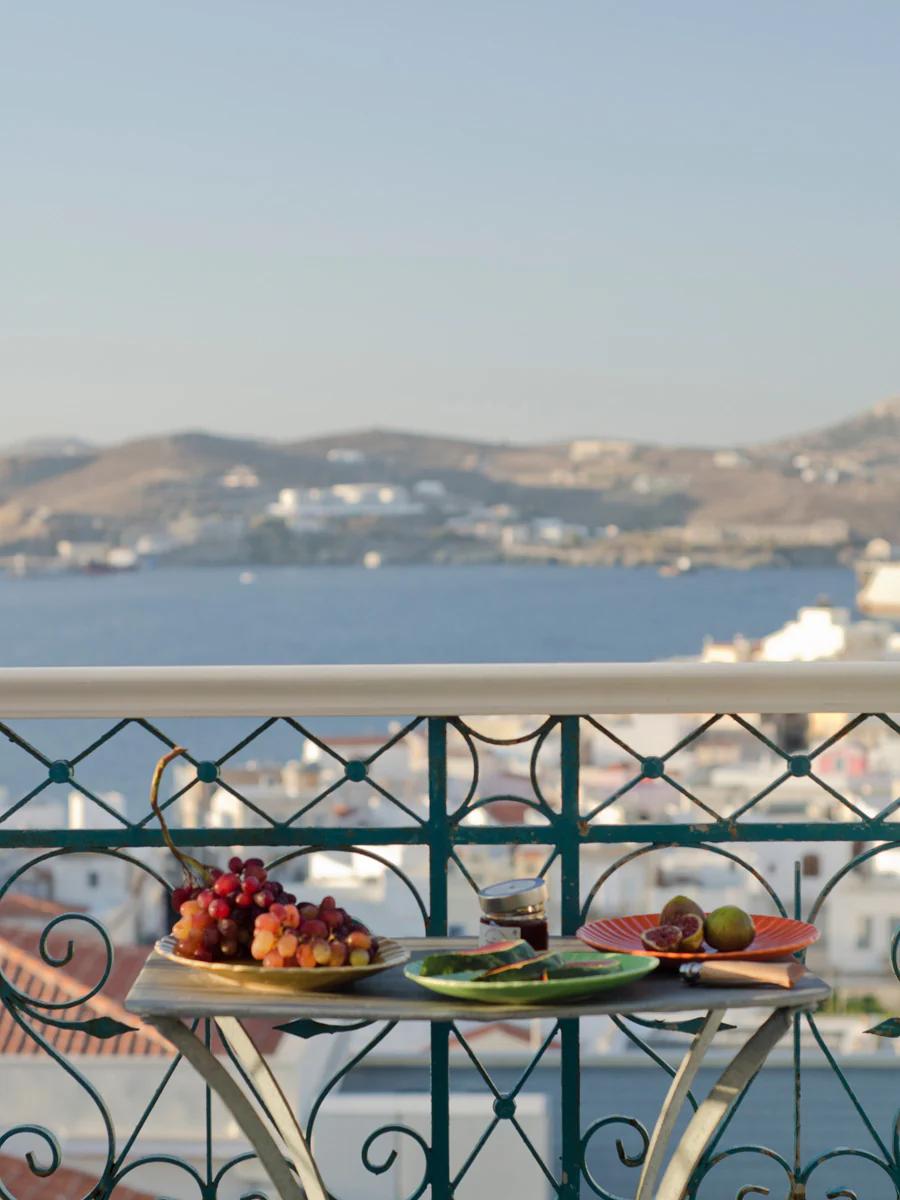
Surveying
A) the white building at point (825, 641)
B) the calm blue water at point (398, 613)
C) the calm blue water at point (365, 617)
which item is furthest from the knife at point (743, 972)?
the calm blue water at point (398, 613)

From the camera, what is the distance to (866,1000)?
96.7 ft

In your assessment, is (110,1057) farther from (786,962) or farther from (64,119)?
(64,119)

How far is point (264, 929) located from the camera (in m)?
1.79

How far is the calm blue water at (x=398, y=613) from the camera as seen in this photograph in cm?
6612

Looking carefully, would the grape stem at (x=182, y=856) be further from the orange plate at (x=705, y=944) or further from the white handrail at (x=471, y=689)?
the orange plate at (x=705, y=944)

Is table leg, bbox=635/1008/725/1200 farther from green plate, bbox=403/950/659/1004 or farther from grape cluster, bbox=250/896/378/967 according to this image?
grape cluster, bbox=250/896/378/967

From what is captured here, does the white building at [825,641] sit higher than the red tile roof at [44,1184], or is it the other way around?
the white building at [825,641]

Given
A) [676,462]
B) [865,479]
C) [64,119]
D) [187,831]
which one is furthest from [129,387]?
[187,831]

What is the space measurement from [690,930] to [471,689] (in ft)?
1.56

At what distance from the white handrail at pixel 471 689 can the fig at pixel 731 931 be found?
0.36 meters

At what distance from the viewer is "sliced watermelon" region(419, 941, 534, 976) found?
5.80 ft

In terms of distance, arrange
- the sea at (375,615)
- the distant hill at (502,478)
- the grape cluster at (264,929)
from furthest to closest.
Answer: the sea at (375,615) → the distant hill at (502,478) → the grape cluster at (264,929)

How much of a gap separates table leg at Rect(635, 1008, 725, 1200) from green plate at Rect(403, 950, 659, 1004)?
11 cm

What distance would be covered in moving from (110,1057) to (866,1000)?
1629cm
